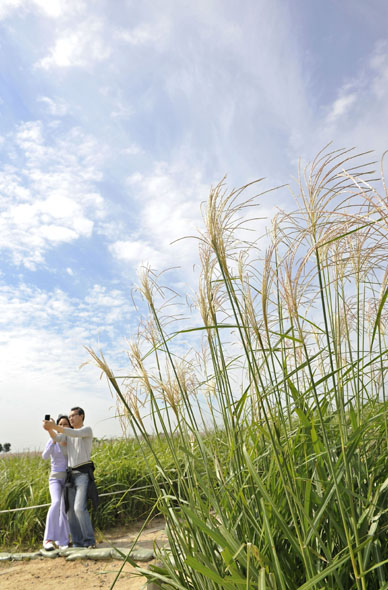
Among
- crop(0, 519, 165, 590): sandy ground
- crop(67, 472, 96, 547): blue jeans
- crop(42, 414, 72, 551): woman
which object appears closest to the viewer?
crop(0, 519, 165, 590): sandy ground

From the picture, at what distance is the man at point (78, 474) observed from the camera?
Result: 16.9 feet

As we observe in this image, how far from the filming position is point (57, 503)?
5414mm

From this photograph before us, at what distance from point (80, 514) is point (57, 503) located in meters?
0.41

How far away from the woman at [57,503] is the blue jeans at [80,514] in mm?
94

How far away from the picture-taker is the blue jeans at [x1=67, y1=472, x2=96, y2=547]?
16.8 ft

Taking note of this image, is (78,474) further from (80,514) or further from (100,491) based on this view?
(100,491)

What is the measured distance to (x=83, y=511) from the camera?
5.16 m

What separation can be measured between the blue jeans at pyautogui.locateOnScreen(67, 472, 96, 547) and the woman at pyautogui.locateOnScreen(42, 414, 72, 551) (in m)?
0.09

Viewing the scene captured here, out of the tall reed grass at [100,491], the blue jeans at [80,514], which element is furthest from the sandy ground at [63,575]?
the tall reed grass at [100,491]

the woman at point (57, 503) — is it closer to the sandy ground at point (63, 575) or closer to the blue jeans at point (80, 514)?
the blue jeans at point (80, 514)

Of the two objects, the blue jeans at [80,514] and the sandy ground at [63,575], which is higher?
the blue jeans at [80,514]

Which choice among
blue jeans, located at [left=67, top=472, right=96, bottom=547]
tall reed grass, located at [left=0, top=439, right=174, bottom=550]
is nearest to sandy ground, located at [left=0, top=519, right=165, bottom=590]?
blue jeans, located at [left=67, top=472, right=96, bottom=547]

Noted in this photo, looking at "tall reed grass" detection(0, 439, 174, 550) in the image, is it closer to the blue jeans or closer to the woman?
the blue jeans

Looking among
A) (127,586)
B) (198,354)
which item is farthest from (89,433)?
(198,354)
